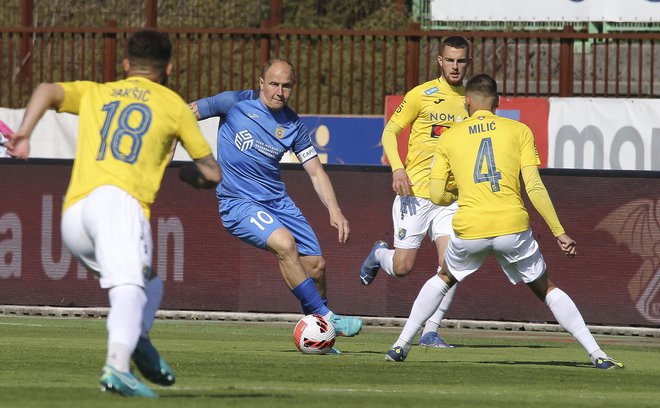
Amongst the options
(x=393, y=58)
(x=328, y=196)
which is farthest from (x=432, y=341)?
(x=393, y=58)

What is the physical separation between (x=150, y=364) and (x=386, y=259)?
602 centimetres

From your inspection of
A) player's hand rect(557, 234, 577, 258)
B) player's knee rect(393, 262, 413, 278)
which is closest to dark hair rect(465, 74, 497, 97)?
player's hand rect(557, 234, 577, 258)

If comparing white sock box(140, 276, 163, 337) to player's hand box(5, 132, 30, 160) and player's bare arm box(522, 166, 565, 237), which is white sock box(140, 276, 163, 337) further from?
player's bare arm box(522, 166, 565, 237)

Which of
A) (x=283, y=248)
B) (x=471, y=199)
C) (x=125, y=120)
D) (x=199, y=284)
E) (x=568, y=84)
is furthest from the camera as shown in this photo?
(x=568, y=84)

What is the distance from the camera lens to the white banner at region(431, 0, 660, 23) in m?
19.4

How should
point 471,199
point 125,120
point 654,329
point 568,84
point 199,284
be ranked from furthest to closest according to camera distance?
point 568,84
point 199,284
point 654,329
point 471,199
point 125,120

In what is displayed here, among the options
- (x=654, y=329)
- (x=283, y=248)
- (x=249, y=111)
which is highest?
(x=249, y=111)

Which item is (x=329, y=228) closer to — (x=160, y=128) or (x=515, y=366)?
(x=515, y=366)

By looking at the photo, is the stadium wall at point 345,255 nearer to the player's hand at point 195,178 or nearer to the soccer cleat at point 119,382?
the player's hand at point 195,178

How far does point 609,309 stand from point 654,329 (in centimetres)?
47

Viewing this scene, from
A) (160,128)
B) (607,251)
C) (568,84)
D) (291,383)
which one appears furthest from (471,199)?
(568,84)

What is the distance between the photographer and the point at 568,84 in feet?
60.7

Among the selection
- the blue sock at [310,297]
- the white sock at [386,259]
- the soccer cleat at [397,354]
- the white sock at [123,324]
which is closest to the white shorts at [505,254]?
the soccer cleat at [397,354]

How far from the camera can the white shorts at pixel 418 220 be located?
13422mm
